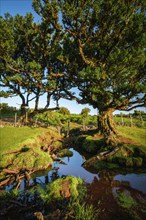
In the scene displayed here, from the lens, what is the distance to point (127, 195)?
1103 cm

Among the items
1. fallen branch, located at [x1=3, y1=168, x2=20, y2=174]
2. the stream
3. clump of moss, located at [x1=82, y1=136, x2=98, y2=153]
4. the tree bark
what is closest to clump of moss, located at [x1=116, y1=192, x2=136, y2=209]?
the stream

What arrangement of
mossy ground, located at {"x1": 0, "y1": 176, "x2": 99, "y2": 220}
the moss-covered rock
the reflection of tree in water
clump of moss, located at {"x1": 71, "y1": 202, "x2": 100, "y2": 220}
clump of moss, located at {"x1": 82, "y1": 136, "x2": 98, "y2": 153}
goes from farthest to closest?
clump of moss, located at {"x1": 82, "y1": 136, "x2": 98, "y2": 153}
the moss-covered rock
the reflection of tree in water
mossy ground, located at {"x1": 0, "y1": 176, "x2": 99, "y2": 220}
clump of moss, located at {"x1": 71, "y1": 202, "x2": 100, "y2": 220}

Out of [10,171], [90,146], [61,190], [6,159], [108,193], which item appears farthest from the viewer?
[90,146]

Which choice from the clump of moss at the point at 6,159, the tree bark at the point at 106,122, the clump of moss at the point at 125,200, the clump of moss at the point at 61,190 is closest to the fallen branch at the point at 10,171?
the clump of moss at the point at 6,159

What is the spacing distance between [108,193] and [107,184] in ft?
5.53

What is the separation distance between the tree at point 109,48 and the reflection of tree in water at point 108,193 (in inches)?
332

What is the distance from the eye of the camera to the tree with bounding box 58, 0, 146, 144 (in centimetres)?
1919

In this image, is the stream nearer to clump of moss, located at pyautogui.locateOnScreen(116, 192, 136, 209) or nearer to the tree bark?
clump of moss, located at pyautogui.locateOnScreen(116, 192, 136, 209)

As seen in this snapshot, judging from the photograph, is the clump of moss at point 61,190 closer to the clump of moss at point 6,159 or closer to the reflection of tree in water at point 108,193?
the reflection of tree in water at point 108,193

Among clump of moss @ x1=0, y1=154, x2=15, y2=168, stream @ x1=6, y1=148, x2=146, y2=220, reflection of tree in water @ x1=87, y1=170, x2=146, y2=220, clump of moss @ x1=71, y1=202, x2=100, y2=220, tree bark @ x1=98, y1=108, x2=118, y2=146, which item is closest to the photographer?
clump of moss @ x1=71, y1=202, x2=100, y2=220

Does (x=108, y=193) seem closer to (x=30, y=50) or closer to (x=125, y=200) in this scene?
(x=125, y=200)

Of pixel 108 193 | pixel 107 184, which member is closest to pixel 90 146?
pixel 107 184

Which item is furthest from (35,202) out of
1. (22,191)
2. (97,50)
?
(97,50)

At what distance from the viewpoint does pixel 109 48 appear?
2272 cm
